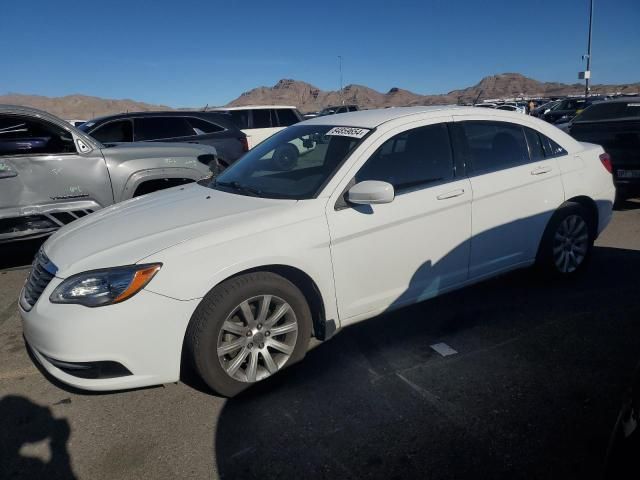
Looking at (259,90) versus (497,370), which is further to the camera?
(259,90)

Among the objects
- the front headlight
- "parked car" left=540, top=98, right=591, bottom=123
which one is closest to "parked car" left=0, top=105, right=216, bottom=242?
the front headlight

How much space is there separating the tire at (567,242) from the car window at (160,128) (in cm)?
641

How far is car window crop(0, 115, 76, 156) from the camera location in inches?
199

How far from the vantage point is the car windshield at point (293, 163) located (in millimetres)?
3301

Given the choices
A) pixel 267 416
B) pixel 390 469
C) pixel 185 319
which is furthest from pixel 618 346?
pixel 185 319

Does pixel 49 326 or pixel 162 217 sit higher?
pixel 162 217

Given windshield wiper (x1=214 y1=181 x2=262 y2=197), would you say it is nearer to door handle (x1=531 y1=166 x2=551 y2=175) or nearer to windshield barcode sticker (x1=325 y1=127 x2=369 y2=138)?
windshield barcode sticker (x1=325 y1=127 x2=369 y2=138)

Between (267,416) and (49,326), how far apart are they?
1272 mm

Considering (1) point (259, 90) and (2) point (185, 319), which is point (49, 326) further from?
(1) point (259, 90)

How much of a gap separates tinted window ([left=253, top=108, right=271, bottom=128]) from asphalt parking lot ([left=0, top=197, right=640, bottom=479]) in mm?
9836

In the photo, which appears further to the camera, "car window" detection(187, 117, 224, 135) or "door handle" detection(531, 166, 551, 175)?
"car window" detection(187, 117, 224, 135)

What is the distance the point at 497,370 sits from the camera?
3.14m

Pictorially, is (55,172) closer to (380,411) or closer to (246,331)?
(246,331)

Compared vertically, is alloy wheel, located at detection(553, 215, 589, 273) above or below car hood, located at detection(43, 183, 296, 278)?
below
